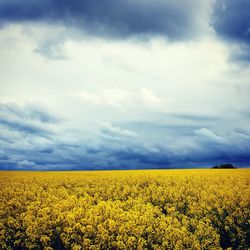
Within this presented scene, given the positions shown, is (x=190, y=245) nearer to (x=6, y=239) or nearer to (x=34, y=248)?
(x=34, y=248)

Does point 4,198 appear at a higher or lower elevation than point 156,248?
higher

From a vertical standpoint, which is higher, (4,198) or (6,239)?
(4,198)

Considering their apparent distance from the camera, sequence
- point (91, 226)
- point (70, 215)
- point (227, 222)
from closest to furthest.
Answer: point (91, 226), point (70, 215), point (227, 222)

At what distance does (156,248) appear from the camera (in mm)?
10406

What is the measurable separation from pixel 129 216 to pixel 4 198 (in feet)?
25.2

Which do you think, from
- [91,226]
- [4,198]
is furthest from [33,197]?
[91,226]

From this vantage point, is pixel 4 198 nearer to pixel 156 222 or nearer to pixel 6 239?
pixel 6 239

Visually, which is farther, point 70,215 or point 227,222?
point 227,222

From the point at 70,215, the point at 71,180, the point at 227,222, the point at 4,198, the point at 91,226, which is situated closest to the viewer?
the point at 91,226

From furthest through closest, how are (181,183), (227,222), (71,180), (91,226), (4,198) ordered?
(71,180)
(181,183)
(4,198)
(227,222)
(91,226)

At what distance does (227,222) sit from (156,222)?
3450 mm

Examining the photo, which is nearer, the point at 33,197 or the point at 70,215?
the point at 70,215

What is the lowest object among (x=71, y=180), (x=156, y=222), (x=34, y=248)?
(x=34, y=248)

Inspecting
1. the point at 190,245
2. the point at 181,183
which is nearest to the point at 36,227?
the point at 190,245
